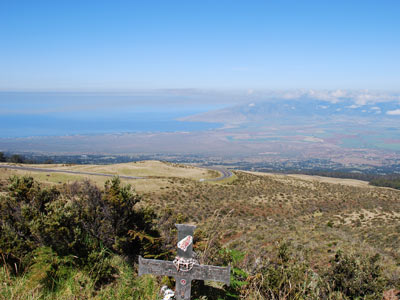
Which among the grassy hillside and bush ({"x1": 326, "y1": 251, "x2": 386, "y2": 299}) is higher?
bush ({"x1": 326, "y1": 251, "x2": 386, "y2": 299})

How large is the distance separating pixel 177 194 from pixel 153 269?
24.5 metres

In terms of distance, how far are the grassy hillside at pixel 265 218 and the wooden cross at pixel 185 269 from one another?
405mm

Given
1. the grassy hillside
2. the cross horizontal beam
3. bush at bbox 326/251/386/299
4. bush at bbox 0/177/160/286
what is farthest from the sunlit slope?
the cross horizontal beam

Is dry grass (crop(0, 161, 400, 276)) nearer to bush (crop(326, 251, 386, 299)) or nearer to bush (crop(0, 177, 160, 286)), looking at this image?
bush (crop(0, 177, 160, 286))

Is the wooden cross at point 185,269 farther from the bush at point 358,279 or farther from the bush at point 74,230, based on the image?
the bush at point 358,279

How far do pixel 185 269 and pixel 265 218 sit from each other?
18749mm

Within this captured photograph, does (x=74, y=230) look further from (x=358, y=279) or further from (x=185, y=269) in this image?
(x=358, y=279)

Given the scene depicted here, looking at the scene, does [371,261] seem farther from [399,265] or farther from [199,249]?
[199,249]

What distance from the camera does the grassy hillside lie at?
7.32 m

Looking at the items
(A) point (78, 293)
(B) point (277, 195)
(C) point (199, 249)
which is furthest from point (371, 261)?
(B) point (277, 195)

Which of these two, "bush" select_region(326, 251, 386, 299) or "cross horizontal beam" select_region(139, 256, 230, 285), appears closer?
"cross horizontal beam" select_region(139, 256, 230, 285)

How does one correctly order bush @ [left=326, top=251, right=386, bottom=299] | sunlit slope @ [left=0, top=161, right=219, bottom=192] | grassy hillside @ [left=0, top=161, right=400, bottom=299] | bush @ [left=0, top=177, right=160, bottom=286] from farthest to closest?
sunlit slope @ [left=0, top=161, right=219, bottom=192], grassy hillside @ [left=0, top=161, right=400, bottom=299], bush @ [left=0, top=177, right=160, bottom=286], bush @ [left=326, top=251, right=386, bottom=299]

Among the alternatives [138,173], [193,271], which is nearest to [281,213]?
[193,271]

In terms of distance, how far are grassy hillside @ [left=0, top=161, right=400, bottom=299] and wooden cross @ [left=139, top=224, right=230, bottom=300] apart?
40 centimetres
